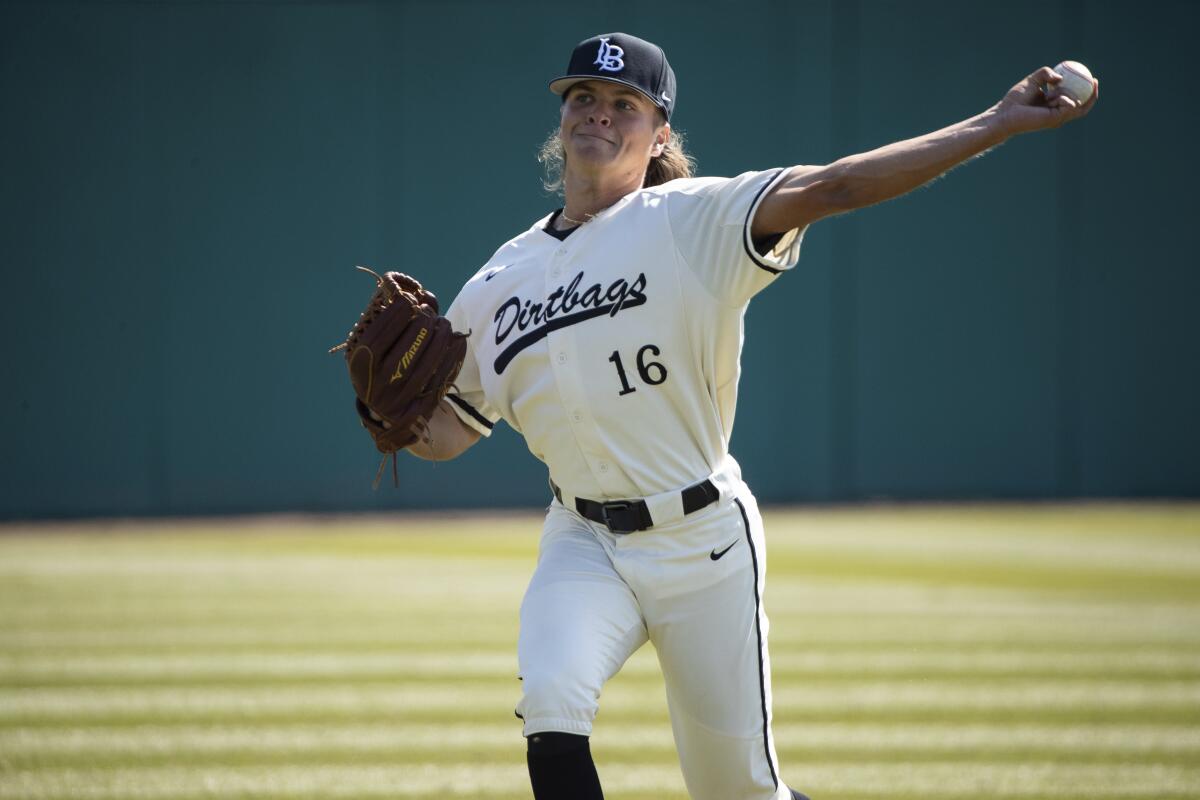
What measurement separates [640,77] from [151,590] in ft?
22.4

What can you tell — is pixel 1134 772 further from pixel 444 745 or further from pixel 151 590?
pixel 151 590

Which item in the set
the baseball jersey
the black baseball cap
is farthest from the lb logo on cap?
the baseball jersey

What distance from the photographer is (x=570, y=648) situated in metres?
3.04

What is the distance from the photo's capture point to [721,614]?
3.24 meters

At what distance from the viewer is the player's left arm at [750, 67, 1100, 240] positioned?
2.90 metres

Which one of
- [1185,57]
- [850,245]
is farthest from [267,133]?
[1185,57]

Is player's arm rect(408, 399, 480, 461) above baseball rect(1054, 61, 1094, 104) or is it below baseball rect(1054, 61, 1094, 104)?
below

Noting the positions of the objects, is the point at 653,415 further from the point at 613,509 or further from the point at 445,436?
the point at 445,436

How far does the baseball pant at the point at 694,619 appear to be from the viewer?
3180mm

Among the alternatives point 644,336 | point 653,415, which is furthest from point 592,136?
point 653,415

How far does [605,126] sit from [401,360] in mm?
694

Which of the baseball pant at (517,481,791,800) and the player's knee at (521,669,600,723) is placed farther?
the baseball pant at (517,481,791,800)

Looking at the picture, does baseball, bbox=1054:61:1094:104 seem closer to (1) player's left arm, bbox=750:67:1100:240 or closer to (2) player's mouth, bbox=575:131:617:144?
(1) player's left arm, bbox=750:67:1100:240

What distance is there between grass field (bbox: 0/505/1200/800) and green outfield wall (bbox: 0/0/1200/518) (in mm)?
3248
